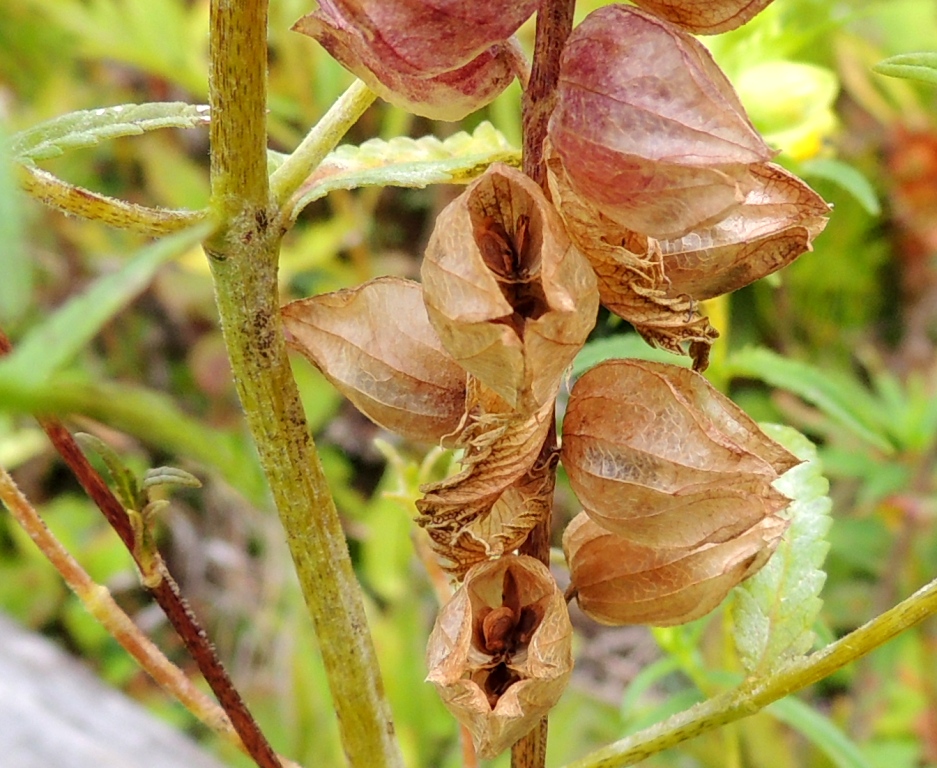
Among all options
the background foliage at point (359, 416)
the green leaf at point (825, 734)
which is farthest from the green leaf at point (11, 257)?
the background foliage at point (359, 416)

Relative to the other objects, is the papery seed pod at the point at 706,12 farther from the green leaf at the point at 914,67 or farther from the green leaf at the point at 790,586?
the green leaf at the point at 790,586

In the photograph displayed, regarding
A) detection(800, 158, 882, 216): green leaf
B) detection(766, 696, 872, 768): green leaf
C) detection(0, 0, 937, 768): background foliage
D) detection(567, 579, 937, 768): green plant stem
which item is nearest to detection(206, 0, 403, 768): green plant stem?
detection(567, 579, 937, 768): green plant stem

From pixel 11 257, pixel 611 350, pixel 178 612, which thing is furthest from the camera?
pixel 611 350

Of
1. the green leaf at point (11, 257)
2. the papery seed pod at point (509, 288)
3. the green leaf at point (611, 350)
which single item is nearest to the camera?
the green leaf at point (11, 257)

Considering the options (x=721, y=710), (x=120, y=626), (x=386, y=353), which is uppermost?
(x=386, y=353)

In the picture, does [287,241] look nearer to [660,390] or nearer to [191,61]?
[191,61]

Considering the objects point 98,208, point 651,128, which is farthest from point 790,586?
point 98,208

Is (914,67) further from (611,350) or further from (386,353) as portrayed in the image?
(611,350)

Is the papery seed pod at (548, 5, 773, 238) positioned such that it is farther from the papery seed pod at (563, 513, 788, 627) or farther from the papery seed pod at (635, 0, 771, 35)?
the papery seed pod at (563, 513, 788, 627)
